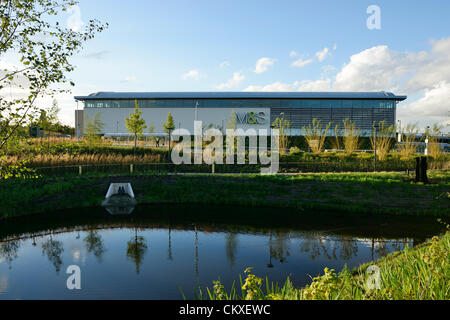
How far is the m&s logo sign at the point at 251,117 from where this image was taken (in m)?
48.0

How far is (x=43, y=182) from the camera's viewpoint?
14953 mm

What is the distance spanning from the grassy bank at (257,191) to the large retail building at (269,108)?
30971 millimetres

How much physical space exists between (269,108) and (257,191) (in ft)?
111

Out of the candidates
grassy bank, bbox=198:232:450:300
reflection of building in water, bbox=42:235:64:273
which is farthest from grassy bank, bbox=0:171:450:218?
grassy bank, bbox=198:232:450:300

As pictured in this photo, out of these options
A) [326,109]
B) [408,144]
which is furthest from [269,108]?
[408,144]

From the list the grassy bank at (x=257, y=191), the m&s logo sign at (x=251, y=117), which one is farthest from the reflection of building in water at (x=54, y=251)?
the m&s logo sign at (x=251, y=117)

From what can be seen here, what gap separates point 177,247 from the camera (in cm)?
924

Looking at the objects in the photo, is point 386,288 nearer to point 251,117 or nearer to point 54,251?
point 54,251

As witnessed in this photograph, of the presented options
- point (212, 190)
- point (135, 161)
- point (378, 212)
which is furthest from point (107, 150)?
point (378, 212)

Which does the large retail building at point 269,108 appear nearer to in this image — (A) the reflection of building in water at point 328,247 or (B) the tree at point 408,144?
(B) the tree at point 408,144
